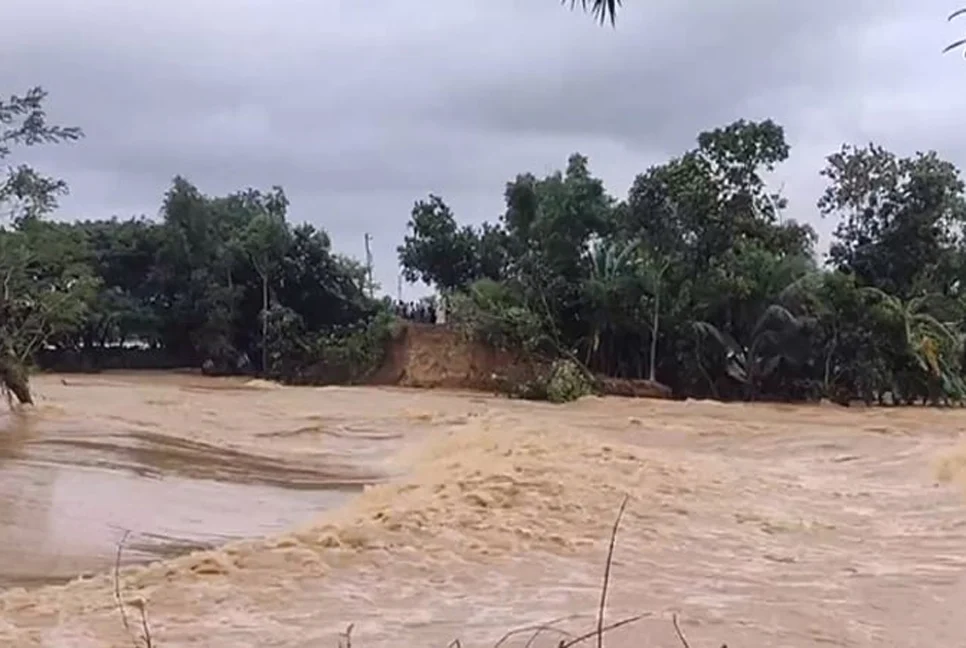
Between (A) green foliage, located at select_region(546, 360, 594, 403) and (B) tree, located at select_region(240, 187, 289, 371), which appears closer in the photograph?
(A) green foliage, located at select_region(546, 360, 594, 403)

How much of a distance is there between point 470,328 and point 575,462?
15.0 metres

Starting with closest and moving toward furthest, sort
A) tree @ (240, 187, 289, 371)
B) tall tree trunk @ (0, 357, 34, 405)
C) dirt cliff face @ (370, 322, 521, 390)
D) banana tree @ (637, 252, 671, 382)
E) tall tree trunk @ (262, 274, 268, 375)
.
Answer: tall tree trunk @ (0, 357, 34, 405) < banana tree @ (637, 252, 671, 382) < dirt cliff face @ (370, 322, 521, 390) < tall tree trunk @ (262, 274, 268, 375) < tree @ (240, 187, 289, 371)

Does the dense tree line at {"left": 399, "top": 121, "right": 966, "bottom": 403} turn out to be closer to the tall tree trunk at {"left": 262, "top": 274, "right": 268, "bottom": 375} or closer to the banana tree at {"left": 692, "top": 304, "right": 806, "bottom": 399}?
the banana tree at {"left": 692, "top": 304, "right": 806, "bottom": 399}

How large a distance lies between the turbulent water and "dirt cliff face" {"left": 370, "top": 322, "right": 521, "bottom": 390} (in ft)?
33.6

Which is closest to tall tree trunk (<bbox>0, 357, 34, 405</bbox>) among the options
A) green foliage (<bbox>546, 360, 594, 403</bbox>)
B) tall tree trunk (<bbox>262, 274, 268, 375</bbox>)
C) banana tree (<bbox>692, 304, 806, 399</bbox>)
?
green foliage (<bbox>546, 360, 594, 403</bbox>)

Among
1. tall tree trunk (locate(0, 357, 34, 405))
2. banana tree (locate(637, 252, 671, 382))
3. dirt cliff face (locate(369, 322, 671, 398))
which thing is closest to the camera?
tall tree trunk (locate(0, 357, 34, 405))

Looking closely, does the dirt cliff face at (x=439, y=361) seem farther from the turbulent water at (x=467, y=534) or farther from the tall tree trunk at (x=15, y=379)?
the tall tree trunk at (x=15, y=379)

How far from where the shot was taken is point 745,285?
24.6m

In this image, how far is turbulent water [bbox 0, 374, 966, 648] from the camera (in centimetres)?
682

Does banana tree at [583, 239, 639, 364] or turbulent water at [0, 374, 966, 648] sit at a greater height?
banana tree at [583, 239, 639, 364]

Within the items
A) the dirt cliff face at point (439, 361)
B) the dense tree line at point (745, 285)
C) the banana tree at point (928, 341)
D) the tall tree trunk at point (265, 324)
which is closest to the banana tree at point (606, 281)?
the dense tree line at point (745, 285)

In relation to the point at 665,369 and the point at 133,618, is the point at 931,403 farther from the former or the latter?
the point at 133,618

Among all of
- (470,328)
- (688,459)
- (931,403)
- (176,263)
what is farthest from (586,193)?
(688,459)

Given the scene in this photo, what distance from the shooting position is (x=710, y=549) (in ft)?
30.9
